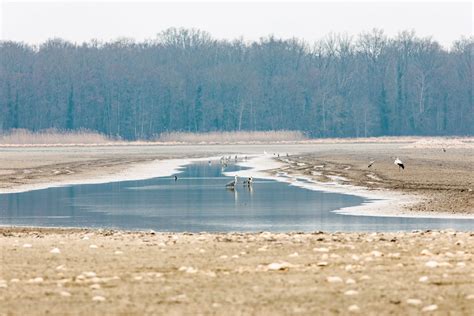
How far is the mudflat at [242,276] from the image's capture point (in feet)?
28.2

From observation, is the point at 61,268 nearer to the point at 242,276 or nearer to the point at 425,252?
the point at 242,276

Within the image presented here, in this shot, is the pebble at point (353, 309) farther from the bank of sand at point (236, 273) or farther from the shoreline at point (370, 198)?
the shoreline at point (370, 198)

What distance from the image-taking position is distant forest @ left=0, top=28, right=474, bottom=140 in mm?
111875

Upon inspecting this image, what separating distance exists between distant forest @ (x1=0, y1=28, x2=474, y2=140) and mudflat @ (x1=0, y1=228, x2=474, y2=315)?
95.5 meters

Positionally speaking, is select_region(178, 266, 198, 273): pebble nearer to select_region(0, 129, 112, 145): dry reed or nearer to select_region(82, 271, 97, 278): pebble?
select_region(82, 271, 97, 278): pebble

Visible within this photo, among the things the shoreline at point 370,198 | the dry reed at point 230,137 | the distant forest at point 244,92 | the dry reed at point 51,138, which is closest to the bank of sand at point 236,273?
the shoreline at point 370,198

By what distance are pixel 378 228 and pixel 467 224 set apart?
2021 millimetres

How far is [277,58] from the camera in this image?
5015 inches

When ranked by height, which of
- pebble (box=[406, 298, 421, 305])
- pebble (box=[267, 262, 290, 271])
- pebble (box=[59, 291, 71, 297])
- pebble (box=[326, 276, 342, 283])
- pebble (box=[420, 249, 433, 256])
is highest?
pebble (box=[406, 298, 421, 305])

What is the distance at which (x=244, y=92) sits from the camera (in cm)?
11588

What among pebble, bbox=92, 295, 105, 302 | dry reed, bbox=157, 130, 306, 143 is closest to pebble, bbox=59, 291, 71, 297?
pebble, bbox=92, 295, 105, 302

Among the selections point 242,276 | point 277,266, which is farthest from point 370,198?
point 242,276

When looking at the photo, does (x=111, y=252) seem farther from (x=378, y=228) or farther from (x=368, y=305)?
(x=378, y=228)

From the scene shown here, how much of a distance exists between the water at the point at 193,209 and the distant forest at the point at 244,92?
76924 mm
